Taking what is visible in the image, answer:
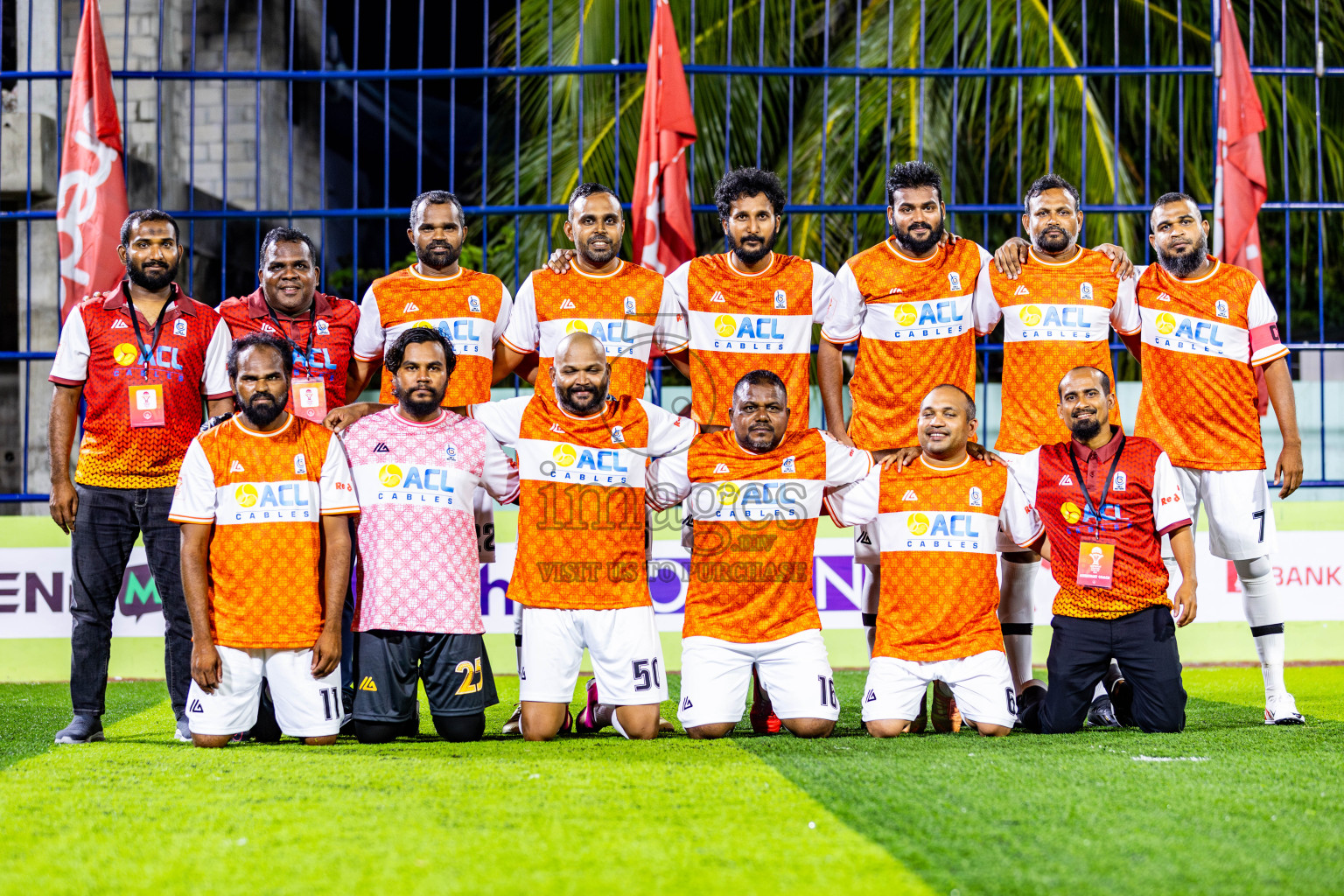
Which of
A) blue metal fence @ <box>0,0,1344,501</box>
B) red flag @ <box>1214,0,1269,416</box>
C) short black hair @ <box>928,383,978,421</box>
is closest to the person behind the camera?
short black hair @ <box>928,383,978,421</box>

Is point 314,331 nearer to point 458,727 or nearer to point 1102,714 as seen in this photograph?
point 458,727

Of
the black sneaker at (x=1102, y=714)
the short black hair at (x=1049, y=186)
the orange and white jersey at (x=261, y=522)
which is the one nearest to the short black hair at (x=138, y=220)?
the orange and white jersey at (x=261, y=522)

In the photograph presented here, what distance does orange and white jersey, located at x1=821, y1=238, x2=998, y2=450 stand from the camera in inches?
225

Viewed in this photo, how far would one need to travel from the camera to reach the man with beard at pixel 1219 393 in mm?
5789

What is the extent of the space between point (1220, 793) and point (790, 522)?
1.93m

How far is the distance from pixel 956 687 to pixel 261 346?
3019mm

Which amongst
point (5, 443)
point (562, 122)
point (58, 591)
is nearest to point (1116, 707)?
point (58, 591)

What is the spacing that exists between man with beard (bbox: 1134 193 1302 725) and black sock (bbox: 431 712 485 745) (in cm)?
324

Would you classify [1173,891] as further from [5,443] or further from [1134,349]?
[5,443]

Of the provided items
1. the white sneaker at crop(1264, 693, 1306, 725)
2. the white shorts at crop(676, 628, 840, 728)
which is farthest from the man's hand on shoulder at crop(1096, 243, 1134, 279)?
the white shorts at crop(676, 628, 840, 728)

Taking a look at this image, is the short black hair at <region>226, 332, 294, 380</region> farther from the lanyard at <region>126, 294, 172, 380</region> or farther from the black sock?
the black sock

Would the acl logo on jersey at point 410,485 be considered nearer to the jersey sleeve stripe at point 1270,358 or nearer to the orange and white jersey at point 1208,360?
the orange and white jersey at point 1208,360

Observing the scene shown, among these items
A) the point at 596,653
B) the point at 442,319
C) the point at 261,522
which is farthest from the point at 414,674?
the point at 442,319

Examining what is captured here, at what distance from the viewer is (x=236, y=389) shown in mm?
5160
